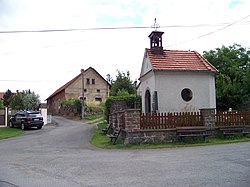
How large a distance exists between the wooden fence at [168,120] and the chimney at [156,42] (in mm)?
7419

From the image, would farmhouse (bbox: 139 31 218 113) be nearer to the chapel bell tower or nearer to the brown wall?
the chapel bell tower

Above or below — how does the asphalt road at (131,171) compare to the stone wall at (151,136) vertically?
below

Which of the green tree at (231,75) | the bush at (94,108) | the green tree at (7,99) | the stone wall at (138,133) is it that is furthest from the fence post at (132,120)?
the green tree at (7,99)

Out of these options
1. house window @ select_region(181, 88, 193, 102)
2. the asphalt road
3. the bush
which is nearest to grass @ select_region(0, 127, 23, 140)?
the asphalt road

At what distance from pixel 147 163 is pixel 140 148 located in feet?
14.9

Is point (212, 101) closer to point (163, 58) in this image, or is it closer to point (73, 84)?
point (163, 58)

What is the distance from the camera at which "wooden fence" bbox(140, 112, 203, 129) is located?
15945mm

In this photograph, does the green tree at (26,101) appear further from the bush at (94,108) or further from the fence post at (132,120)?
the fence post at (132,120)

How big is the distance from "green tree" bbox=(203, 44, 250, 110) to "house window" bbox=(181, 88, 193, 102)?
7107 millimetres

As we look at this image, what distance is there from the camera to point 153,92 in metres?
21.2

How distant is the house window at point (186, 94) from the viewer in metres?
21.4

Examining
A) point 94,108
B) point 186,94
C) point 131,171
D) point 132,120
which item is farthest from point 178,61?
point 94,108

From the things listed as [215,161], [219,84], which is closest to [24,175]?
[215,161]

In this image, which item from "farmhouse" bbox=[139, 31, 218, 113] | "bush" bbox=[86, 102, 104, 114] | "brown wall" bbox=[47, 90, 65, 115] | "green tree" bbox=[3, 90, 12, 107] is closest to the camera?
"farmhouse" bbox=[139, 31, 218, 113]
